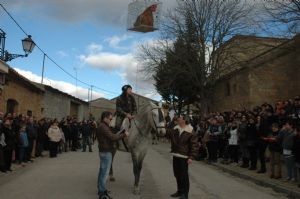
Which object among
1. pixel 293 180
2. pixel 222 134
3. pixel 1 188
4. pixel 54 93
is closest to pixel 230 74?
pixel 54 93

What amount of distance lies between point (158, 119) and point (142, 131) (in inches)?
21.3

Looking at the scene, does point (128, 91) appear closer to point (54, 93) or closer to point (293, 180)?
point (293, 180)

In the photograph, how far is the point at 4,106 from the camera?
23594 mm

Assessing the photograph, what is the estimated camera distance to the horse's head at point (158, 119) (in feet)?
35.9

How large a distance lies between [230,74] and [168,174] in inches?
1062

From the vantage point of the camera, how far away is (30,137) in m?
19.5

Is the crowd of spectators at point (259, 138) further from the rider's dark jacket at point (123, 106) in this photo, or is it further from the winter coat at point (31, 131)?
the winter coat at point (31, 131)

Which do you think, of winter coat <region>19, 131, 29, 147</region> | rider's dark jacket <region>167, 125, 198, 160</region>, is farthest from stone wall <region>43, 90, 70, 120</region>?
→ rider's dark jacket <region>167, 125, 198, 160</region>

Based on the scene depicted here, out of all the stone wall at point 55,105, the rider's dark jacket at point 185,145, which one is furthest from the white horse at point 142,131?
the stone wall at point 55,105

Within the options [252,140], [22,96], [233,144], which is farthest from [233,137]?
[22,96]

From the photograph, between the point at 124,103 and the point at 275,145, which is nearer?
the point at 124,103

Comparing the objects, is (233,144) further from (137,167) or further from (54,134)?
(54,134)

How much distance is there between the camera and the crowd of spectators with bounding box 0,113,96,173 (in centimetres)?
1519

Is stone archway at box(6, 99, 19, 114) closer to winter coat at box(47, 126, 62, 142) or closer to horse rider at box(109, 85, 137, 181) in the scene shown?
winter coat at box(47, 126, 62, 142)
